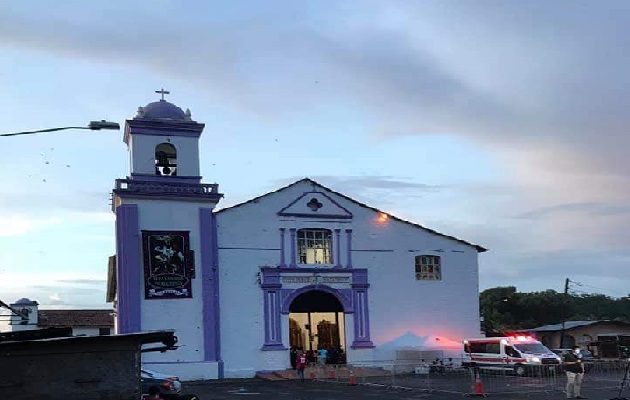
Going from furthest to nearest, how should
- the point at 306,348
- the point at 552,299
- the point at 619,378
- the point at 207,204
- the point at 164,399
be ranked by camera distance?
the point at 552,299 < the point at 306,348 < the point at 207,204 < the point at 619,378 < the point at 164,399

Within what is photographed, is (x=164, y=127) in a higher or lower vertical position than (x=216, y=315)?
higher

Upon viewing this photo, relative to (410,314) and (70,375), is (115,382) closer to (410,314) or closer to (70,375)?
(70,375)

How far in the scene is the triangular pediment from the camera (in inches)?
1628

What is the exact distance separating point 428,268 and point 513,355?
942cm

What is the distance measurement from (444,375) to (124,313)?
15.4 metres

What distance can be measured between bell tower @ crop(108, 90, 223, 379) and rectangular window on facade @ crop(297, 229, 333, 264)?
4.93 metres

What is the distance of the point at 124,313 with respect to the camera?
1438 inches

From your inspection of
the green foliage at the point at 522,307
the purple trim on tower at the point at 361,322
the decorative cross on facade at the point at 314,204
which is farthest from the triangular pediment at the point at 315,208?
the green foliage at the point at 522,307

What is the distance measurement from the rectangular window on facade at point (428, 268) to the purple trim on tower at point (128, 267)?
50.8 feet

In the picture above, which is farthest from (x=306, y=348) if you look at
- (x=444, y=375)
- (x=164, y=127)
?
(x=164, y=127)

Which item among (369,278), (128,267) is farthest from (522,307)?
(128,267)

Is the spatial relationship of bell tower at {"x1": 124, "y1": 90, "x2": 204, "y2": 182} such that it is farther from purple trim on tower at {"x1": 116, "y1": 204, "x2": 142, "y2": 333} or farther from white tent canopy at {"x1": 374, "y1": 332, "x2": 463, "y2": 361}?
white tent canopy at {"x1": 374, "y1": 332, "x2": 463, "y2": 361}

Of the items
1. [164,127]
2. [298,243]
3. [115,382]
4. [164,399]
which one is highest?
[164,127]

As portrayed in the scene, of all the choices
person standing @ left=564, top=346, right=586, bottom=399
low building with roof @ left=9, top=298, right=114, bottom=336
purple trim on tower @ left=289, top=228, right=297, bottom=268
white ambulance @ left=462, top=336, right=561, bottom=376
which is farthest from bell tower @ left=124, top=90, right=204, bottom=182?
low building with roof @ left=9, top=298, right=114, bottom=336
